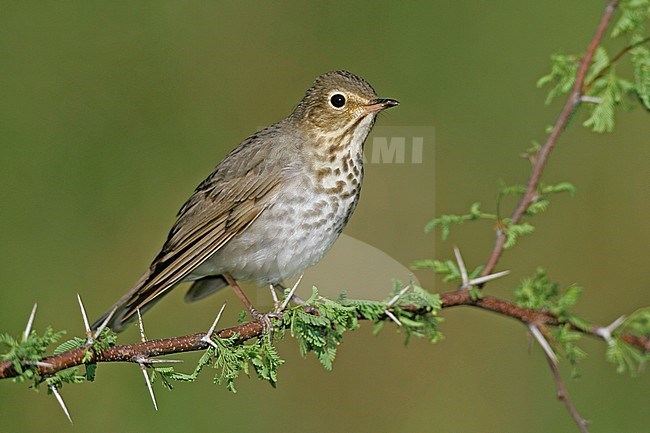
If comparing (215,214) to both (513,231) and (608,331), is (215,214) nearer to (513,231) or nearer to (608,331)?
(513,231)

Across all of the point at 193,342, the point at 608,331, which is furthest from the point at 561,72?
the point at 193,342

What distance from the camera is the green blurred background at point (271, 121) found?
7.09 meters

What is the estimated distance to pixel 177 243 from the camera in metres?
5.11

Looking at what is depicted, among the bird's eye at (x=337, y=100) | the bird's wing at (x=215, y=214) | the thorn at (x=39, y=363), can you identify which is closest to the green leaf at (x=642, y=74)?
the bird's eye at (x=337, y=100)

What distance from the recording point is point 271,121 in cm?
814

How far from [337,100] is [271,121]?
9.67 ft

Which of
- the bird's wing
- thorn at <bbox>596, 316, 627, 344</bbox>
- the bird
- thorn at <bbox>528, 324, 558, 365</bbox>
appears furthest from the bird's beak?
thorn at <bbox>596, 316, 627, 344</bbox>

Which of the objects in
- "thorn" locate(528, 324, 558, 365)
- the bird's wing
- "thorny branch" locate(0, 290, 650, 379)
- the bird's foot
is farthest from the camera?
the bird's wing

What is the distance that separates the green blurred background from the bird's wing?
5.15 feet

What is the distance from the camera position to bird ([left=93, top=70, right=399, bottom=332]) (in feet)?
16.8

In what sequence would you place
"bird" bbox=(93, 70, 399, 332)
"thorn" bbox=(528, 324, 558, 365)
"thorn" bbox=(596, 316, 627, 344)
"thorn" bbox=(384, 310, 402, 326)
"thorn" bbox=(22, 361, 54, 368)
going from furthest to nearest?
"bird" bbox=(93, 70, 399, 332) → "thorn" bbox=(384, 310, 402, 326) → "thorn" bbox=(528, 324, 558, 365) → "thorn" bbox=(596, 316, 627, 344) → "thorn" bbox=(22, 361, 54, 368)

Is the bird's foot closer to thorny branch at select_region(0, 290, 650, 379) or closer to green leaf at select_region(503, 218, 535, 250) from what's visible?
thorny branch at select_region(0, 290, 650, 379)

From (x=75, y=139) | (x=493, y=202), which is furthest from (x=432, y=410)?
(x=75, y=139)

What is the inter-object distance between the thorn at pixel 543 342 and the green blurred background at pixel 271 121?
2923 millimetres
